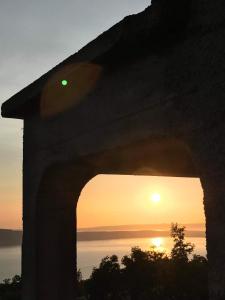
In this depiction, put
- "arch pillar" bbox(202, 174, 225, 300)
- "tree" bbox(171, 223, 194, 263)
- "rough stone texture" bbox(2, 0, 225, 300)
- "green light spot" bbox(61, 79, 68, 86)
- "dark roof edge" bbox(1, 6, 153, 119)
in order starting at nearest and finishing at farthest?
"arch pillar" bbox(202, 174, 225, 300) < "rough stone texture" bbox(2, 0, 225, 300) < "dark roof edge" bbox(1, 6, 153, 119) < "green light spot" bbox(61, 79, 68, 86) < "tree" bbox(171, 223, 194, 263)

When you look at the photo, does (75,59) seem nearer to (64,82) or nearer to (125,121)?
(64,82)

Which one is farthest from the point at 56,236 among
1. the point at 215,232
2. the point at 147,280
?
the point at 147,280

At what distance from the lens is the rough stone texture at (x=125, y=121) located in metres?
3.30

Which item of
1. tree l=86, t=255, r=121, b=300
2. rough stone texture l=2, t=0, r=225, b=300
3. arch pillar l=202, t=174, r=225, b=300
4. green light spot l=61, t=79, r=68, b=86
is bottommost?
tree l=86, t=255, r=121, b=300

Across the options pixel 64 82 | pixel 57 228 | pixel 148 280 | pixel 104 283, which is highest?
pixel 64 82

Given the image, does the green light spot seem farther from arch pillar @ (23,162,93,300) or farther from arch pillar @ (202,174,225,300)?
arch pillar @ (202,174,225,300)

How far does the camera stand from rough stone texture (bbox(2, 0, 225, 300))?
Answer: 10.8ft

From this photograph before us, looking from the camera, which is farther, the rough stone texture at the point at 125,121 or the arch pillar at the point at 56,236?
the arch pillar at the point at 56,236

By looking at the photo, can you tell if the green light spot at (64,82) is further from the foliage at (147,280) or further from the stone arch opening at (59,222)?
the foliage at (147,280)

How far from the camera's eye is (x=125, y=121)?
14.3 ft

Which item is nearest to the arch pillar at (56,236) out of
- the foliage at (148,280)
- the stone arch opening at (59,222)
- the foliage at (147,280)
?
the stone arch opening at (59,222)

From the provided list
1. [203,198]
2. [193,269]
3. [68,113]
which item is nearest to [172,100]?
[203,198]

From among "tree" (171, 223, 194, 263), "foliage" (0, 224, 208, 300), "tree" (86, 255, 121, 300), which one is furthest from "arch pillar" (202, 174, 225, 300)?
"tree" (171, 223, 194, 263)

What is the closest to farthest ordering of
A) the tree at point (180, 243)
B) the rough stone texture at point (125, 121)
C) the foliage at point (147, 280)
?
the rough stone texture at point (125, 121)
the foliage at point (147, 280)
the tree at point (180, 243)
